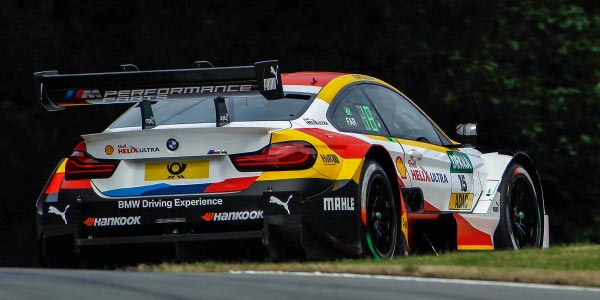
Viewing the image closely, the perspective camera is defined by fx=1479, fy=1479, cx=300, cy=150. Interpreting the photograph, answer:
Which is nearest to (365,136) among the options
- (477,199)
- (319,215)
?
(319,215)

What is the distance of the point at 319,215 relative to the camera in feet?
29.9

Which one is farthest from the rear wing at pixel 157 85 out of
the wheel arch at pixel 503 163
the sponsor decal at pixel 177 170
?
the wheel arch at pixel 503 163

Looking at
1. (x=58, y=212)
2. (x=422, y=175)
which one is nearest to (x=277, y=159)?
(x=58, y=212)

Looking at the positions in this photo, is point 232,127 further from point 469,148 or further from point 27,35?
point 27,35

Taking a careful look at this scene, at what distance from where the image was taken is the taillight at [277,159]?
9125mm

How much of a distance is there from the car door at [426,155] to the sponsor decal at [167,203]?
1922 mm

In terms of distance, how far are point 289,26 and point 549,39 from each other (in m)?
3.51

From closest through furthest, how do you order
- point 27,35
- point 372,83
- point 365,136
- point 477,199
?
point 365,136
point 372,83
point 477,199
point 27,35

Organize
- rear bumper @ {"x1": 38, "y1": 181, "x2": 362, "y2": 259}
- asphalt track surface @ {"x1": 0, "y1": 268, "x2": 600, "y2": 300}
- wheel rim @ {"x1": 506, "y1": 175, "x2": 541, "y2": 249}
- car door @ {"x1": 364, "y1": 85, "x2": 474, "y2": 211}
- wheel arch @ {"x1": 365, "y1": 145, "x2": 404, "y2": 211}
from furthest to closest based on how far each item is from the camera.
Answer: wheel rim @ {"x1": 506, "y1": 175, "x2": 541, "y2": 249} < car door @ {"x1": 364, "y1": 85, "x2": 474, "y2": 211} < wheel arch @ {"x1": 365, "y1": 145, "x2": 404, "y2": 211} < rear bumper @ {"x1": 38, "y1": 181, "x2": 362, "y2": 259} < asphalt track surface @ {"x1": 0, "y1": 268, "x2": 600, "y2": 300}

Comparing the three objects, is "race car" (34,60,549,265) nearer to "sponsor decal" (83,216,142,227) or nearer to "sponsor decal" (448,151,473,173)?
"sponsor decal" (83,216,142,227)

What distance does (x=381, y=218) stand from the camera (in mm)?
9805

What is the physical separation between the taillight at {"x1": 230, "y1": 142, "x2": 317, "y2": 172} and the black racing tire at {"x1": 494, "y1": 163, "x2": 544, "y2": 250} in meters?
3.08

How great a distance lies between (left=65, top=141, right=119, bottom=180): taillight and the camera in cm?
932

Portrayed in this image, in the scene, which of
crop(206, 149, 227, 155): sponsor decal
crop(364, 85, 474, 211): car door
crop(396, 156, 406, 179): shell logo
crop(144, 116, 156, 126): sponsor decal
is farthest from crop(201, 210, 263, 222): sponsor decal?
crop(364, 85, 474, 211): car door
